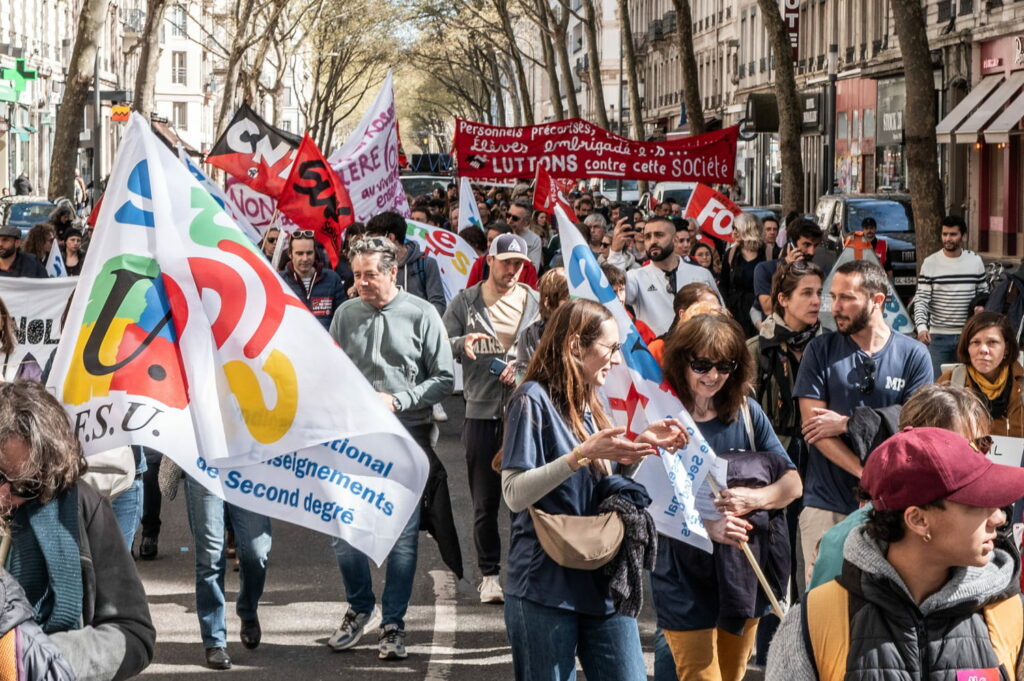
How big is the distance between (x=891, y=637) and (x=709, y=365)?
233 cm

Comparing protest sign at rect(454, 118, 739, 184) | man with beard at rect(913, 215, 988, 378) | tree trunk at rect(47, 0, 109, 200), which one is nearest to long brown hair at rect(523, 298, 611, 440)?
man with beard at rect(913, 215, 988, 378)

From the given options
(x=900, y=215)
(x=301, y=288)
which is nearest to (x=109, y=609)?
(x=301, y=288)

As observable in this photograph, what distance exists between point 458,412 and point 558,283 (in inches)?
285

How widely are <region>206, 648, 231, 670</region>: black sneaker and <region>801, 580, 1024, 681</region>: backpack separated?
4.14 metres

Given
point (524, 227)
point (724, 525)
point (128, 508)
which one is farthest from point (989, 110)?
point (724, 525)

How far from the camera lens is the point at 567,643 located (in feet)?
15.2

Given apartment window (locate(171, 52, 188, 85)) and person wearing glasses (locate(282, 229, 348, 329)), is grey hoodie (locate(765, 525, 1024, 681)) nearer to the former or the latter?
person wearing glasses (locate(282, 229, 348, 329))

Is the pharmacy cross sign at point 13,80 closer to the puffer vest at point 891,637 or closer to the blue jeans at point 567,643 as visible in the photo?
the blue jeans at point 567,643

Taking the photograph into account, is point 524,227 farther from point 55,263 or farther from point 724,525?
point 724,525

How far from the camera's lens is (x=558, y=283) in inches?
295

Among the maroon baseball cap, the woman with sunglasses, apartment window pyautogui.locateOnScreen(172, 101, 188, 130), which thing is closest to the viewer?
→ the maroon baseball cap

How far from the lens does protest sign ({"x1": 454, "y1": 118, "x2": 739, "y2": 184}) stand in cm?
2100

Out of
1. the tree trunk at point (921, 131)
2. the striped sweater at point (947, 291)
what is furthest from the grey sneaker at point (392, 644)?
the tree trunk at point (921, 131)

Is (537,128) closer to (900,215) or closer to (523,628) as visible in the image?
(900,215)
